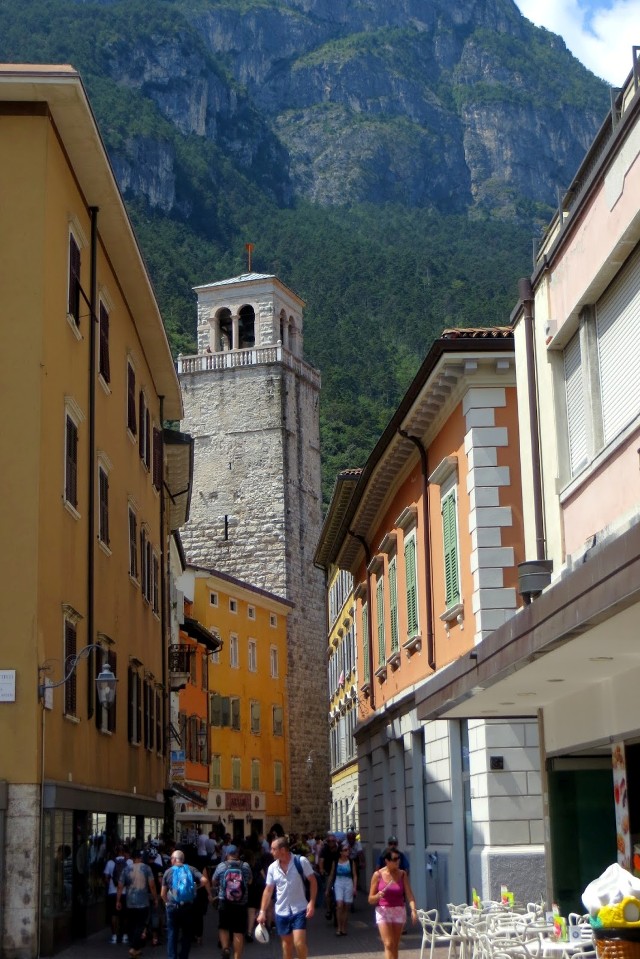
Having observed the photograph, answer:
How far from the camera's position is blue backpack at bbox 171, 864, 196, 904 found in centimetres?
1468

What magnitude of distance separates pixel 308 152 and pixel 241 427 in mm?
128633

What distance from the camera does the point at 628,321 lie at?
473 inches

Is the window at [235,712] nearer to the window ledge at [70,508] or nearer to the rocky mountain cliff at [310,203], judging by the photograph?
the window ledge at [70,508]

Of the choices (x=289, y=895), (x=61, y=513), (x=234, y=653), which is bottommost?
(x=289, y=895)

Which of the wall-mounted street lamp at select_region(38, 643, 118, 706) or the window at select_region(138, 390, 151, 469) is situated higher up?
the window at select_region(138, 390, 151, 469)

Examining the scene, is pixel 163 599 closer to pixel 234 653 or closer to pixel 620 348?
pixel 620 348

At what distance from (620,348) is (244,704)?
145 ft

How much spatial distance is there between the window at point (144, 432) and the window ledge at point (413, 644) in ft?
23.2

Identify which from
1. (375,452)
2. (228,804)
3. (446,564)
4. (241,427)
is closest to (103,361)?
(375,452)

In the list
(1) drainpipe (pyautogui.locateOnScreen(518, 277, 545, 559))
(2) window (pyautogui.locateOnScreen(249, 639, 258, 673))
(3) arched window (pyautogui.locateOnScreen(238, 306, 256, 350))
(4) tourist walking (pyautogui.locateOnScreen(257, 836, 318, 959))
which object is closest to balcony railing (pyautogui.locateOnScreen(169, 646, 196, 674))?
(2) window (pyautogui.locateOnScreen(249, 639, 258, 673))

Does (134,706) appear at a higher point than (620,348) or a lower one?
lower

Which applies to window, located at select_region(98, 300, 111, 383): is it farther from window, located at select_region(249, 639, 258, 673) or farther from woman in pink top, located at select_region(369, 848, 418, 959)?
window, located at select_region(249, 639, 258, 673)

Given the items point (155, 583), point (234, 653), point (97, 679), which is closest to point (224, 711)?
point (234, 653)

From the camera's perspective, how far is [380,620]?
29.2 metres
